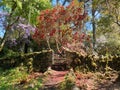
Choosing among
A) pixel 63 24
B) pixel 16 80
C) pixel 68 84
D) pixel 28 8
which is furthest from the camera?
pixel 28 8

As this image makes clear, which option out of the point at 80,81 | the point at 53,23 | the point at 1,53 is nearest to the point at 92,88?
the point at 80,81

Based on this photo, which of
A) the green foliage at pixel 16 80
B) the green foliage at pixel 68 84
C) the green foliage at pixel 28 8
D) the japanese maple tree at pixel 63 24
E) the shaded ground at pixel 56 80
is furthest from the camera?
the green foliage at pixel 28 8

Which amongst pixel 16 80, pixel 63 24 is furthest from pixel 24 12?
pixel 16 80

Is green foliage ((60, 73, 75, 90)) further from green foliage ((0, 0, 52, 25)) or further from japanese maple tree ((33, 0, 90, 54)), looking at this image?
green foliage ((0, 0, 52, 25))

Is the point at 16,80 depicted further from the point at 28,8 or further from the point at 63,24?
the point at 28,8

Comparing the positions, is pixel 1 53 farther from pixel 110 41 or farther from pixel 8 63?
pixel 110 41

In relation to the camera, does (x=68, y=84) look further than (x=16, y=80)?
No

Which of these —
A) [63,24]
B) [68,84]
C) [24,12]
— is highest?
[24,12]

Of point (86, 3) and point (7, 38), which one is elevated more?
point (86, 3)

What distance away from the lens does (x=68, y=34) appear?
15617 millimetres

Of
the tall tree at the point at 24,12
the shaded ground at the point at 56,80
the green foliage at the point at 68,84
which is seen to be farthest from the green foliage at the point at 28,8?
the green foliage at the point at 68,84

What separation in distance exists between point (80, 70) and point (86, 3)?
35.9 feet

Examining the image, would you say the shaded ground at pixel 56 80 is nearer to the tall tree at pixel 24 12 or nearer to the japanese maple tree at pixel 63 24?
the japanese maple tree at pixel 63 24

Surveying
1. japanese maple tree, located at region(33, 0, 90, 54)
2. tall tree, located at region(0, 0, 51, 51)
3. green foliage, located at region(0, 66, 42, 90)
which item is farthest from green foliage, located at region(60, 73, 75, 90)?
tall tree, located at region(0, 0, 51, 51)
